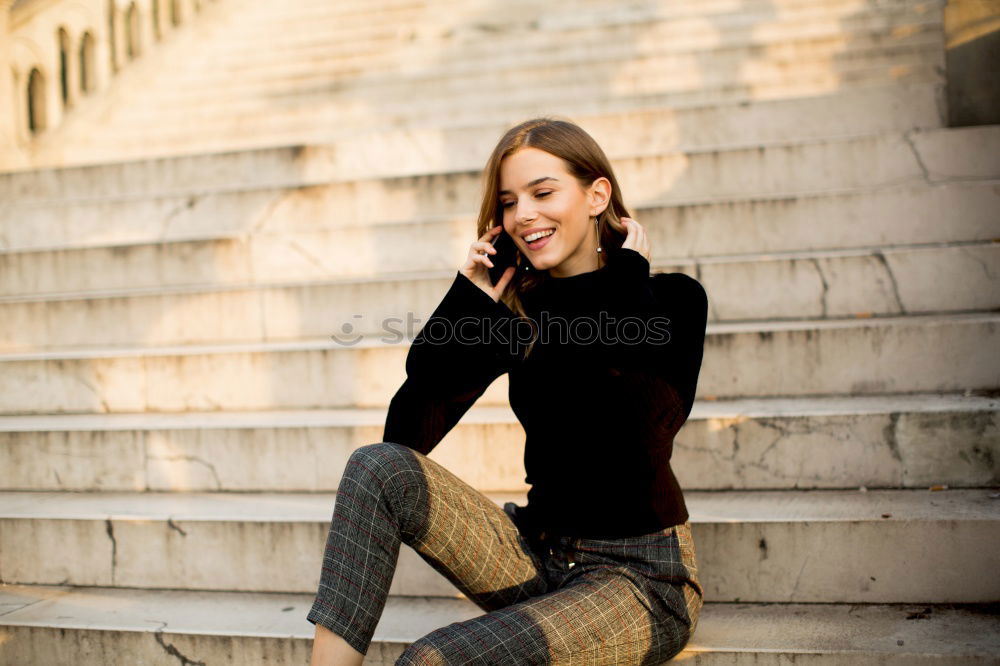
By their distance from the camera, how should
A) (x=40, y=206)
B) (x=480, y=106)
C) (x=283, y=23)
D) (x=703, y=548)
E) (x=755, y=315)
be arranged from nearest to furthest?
1. (x=703, y=548)
2. (x=755, y=315)
3. (x=40, y=206)
4. (x=480, y=106)
5. (x=283, y=23)

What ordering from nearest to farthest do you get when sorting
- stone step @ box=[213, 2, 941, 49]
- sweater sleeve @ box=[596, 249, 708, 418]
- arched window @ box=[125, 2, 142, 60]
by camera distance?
sweater sleeve @ box=[596, 249, 708, 418], stone step @ box=[213, 2, 941, 49], arched window @ box=[125, 2, 142, 60]

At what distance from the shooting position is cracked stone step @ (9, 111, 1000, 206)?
323 centimetres

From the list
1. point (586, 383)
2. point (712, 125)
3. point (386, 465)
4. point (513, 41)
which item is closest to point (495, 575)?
point (386, 465)

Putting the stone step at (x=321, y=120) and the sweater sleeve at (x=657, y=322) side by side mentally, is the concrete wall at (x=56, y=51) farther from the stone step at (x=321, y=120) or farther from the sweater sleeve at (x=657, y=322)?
the sweater sleeve at (x=657, y=322)

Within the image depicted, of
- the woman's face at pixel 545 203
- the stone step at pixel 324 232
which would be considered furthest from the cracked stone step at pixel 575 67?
the woman's face at pixel 545 203

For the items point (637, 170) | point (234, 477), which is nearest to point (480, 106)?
point (637, 170)

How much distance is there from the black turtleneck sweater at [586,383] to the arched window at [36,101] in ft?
15.9

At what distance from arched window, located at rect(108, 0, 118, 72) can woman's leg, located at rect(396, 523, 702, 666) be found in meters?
5.79

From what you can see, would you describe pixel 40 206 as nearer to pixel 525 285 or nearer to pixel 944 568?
pixel 525 285

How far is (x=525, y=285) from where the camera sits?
79.4 inches

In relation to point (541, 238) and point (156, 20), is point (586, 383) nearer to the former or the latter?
point (541, 238)

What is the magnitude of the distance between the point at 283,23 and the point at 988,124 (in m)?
5.10

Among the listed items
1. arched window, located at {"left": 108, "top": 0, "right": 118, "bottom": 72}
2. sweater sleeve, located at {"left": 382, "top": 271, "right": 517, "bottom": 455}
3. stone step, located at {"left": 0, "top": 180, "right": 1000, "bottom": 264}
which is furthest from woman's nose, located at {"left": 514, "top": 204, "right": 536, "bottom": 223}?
arched window, located at {"left": 108, "top": 0, "right": 118, "bottom": 72}

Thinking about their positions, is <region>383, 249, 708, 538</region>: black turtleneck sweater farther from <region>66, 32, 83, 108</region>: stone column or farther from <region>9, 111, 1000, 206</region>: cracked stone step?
<region>66, 32, 83, 108</region>: stone column
